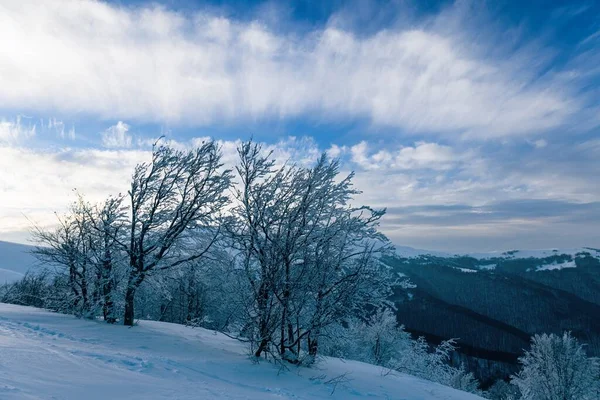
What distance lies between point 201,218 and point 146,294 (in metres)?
3.60

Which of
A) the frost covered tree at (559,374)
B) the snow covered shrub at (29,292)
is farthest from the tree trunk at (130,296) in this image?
the frost covered tree at (559,374)

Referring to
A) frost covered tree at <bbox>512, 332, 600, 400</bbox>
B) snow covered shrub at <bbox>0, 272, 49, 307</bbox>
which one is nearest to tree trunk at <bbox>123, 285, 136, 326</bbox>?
snow covered shrub at <bbox>0, 272, 49, 307</bbox>

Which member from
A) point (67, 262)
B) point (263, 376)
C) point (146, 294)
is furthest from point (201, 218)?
point (263, 376)

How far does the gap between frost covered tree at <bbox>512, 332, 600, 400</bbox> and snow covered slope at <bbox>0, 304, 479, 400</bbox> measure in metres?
28.8

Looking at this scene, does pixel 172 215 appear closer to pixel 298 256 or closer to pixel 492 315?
pixel 298 256

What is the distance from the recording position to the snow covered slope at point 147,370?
16.3ft

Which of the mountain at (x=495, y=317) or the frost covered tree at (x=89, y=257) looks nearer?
the frost covered tree at (x=89, y=257)

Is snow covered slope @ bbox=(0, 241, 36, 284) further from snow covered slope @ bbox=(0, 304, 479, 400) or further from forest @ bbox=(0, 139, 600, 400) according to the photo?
snow covered slope @ bbox=(0, 304, 479, 400)

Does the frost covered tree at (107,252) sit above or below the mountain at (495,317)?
above

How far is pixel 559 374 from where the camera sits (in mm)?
31672

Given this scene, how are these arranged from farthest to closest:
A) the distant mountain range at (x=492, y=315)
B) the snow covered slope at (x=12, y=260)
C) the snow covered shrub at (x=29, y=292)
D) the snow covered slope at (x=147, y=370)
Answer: the snow covered slope at (x=12, y=260) → the distant mountain range at (x=492, y=315) → the snow covered shrub at (x=29, y=292) → the snow covered slope at (x=147, y=370)

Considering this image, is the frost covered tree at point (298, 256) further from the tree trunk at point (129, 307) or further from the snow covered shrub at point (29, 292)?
the snow covered shrub at point (29, 292)

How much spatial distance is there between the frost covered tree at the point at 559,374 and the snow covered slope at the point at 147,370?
2885cm

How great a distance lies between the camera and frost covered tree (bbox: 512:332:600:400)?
30922 mm
